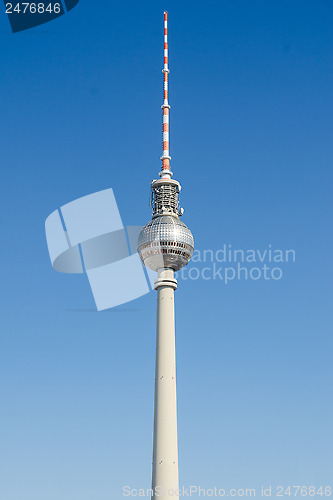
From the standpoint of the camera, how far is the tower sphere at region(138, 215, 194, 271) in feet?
343

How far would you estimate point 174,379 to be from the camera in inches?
3895

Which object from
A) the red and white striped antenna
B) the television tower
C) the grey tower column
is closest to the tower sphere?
the television tower

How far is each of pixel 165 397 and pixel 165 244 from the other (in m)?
23.4

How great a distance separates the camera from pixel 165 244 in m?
104

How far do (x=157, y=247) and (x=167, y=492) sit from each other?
36.0m

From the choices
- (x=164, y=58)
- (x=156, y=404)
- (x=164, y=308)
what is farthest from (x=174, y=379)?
(x=164, y=58)

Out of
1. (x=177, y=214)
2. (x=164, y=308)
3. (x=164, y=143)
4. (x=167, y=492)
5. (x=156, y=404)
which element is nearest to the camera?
(x=167, y=492)

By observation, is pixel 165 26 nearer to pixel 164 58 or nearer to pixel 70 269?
pixel 164 58

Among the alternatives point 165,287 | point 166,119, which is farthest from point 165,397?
point 166,119

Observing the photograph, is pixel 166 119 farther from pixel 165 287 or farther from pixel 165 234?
pixel 165 287

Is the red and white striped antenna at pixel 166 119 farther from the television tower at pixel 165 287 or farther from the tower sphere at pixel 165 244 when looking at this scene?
the tower sphere at pixel 165 244

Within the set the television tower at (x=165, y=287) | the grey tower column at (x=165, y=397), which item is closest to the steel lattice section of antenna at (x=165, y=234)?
the television tower at (x=165, y=287)

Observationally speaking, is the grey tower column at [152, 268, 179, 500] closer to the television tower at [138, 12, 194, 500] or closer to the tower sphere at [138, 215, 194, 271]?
the television tower at [138, 12, 194, 500]

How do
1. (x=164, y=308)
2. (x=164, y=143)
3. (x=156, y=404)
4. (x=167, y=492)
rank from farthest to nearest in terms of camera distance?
(x=164, y=143) < (x=164, y=308) < (x=156, y=404) < (x=167, y=492)
